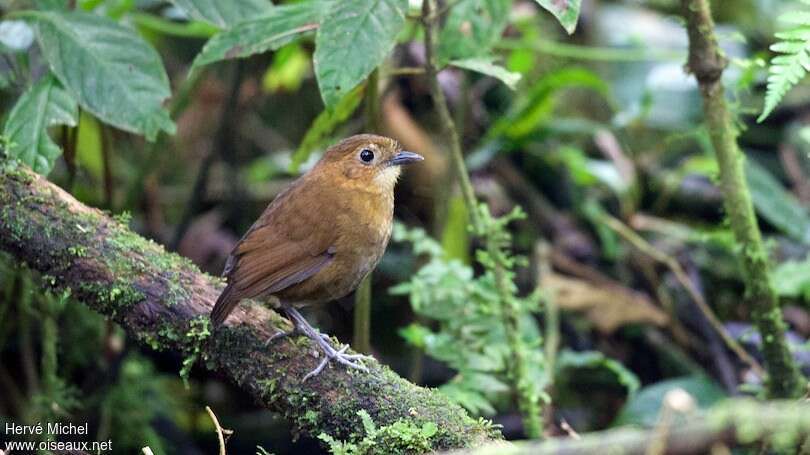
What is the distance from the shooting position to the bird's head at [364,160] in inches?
132

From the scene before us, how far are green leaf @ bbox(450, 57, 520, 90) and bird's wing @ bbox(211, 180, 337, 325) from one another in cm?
64

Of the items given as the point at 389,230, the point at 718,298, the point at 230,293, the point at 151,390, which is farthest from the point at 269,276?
the point at 718,298

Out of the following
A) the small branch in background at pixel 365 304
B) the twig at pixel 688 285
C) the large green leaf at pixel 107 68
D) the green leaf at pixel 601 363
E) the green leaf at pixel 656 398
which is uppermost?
the large green leaf at pixel 107 68

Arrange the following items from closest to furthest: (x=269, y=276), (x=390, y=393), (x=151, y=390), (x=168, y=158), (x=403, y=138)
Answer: (x=390, y=393) → (x=269, y=276) → (x=151, y=390) → (x=403, y=138) → (x=168, y=158)

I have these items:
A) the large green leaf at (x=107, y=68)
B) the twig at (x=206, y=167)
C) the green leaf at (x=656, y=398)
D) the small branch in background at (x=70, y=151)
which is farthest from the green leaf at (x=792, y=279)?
the small branch in background at (x=70, y=151)

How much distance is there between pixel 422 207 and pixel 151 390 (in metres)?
1.75

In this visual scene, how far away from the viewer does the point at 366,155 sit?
3385mm

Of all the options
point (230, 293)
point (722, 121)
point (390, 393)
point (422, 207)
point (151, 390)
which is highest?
point (722, 121)

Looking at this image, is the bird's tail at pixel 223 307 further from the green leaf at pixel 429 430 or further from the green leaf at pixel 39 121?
the green leaf at pixel 39 121

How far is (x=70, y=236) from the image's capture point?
8.92ft

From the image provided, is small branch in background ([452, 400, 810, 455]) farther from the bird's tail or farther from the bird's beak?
the bird's beak

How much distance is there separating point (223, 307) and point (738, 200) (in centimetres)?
171

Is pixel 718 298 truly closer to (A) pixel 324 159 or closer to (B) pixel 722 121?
(B) pixel 722 121

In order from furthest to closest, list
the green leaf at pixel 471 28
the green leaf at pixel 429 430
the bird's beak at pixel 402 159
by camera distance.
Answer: the bird's beak at pixel 402 159, the green leaf at pixel 471 28, the green leaf at pixel 429 430
